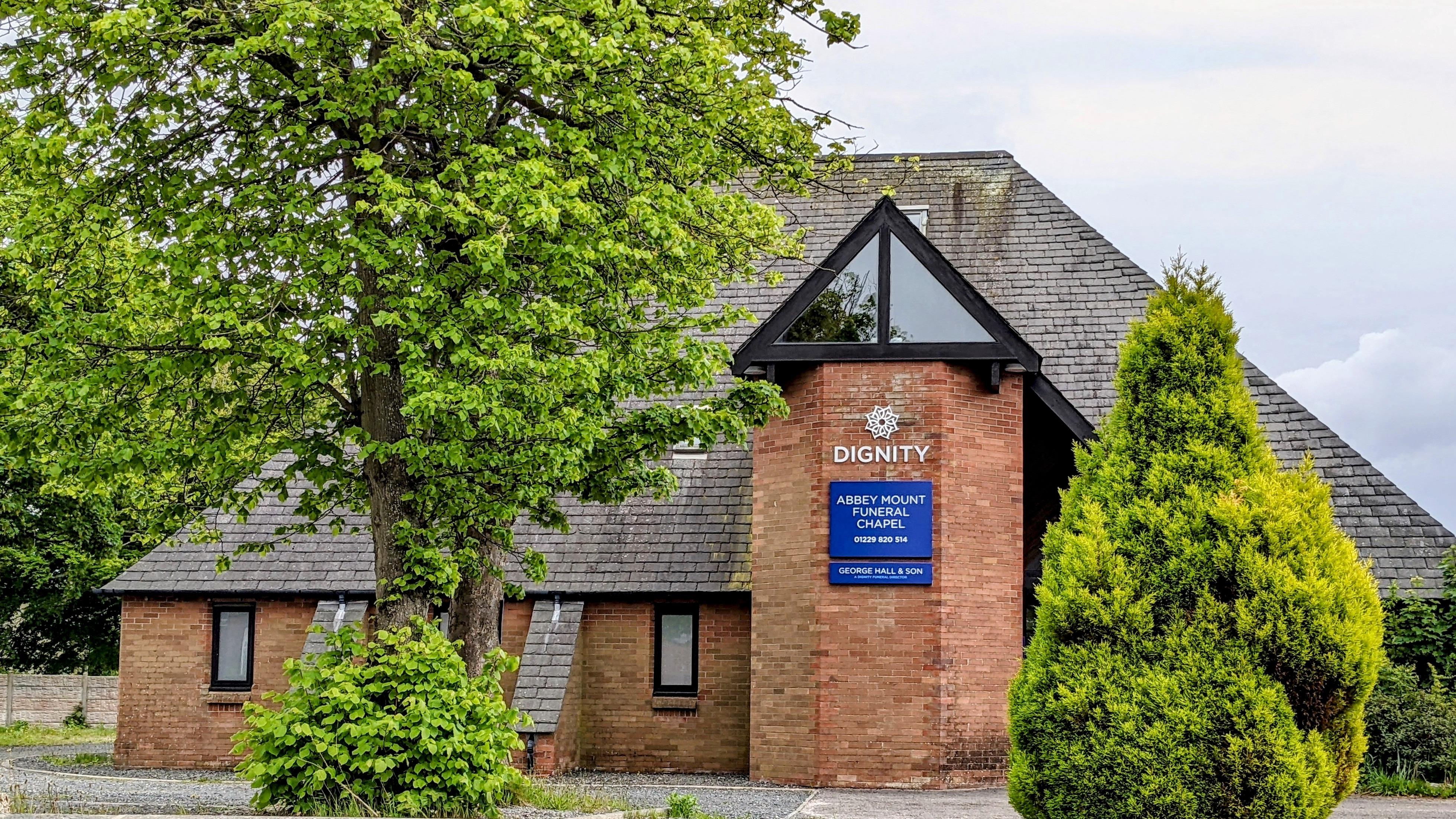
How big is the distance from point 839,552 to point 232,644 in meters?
9.57

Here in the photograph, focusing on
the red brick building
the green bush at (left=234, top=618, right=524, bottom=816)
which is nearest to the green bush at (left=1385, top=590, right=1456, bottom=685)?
the red brick building

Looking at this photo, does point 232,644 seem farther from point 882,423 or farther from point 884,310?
point 884,310

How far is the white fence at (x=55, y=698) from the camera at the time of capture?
32.0 m

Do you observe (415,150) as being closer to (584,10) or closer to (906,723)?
(584,10)

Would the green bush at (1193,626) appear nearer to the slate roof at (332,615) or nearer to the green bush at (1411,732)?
the green bush at (1411,732)

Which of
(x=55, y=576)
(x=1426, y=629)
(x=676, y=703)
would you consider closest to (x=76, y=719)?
(x=55, y=576)

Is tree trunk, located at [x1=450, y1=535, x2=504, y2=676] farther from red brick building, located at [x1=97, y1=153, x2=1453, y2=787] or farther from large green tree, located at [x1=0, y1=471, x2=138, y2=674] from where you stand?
large green tree, located at [x1=0, y1=471, x2=138, y2=674]

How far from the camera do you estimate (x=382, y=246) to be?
473 inches

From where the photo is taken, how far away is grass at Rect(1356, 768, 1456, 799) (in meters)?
16.2

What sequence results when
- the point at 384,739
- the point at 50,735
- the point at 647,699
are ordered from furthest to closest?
the point at 50,735 < the point at 647,699 < the point at 384,739

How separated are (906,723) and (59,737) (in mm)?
21698

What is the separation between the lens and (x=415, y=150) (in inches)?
510

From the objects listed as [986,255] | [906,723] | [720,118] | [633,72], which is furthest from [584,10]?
[986,255]

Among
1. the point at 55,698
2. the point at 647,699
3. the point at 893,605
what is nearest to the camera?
the point at 893,605
